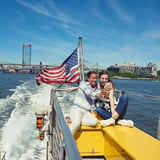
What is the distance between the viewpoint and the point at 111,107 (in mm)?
2783

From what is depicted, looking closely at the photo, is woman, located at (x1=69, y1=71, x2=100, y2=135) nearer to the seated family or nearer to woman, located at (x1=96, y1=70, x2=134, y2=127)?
the seated family

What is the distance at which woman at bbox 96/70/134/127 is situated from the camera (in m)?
2.69

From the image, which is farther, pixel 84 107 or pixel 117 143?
pixel 84 107

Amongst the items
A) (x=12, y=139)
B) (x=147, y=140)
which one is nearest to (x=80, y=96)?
(x=147, y=140)

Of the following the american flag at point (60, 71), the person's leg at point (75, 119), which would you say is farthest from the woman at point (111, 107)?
the american flag at point (60, 71)

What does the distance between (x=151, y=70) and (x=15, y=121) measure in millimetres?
162828

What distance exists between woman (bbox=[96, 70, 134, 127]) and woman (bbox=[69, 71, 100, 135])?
176 millimetres

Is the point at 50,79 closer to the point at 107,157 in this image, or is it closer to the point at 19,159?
the point at 19,159

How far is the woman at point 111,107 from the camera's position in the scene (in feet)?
8.83

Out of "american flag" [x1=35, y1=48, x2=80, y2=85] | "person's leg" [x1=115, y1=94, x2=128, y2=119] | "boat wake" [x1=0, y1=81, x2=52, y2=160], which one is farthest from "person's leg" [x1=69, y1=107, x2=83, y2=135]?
"american flag" [x1=35, y1=48, x2=80, y2=85]

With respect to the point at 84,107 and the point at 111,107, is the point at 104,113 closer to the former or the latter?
the point at 111,107

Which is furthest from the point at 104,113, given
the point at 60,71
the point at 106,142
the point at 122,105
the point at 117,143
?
the point at 60,71

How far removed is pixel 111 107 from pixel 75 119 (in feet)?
1.86

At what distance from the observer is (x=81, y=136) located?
2.77 meters
